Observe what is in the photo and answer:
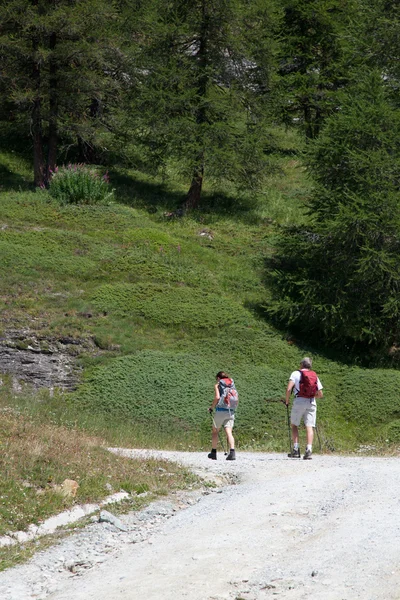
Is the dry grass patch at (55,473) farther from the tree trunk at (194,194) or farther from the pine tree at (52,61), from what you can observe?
the tree trunk at (194,194)

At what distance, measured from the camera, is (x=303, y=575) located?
22.2 ft

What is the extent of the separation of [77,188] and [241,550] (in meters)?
23.5

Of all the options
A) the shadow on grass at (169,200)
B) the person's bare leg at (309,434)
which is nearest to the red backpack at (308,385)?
the person's bare leg at (309,434)

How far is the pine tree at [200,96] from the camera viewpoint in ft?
101

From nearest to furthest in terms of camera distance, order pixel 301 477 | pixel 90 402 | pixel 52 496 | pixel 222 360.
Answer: pixel 52 496 < pixel 301 477 < pixel 90 402 < pixel 222 360

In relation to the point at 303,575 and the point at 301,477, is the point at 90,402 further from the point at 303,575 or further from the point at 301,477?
the point at 303,575

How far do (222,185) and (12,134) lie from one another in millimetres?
10569

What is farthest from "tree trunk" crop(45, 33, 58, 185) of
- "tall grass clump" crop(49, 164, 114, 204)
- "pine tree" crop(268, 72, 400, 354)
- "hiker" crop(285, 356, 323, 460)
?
"hiker" crop(285, 356, 323, 460)

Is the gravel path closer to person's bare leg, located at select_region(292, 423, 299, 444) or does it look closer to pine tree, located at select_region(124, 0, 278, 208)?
person's bare leg, located at select_region(292, 423, 299, 444)

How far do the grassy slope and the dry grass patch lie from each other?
3531 millimetres

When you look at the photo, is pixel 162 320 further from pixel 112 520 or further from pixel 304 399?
pixel 112 520

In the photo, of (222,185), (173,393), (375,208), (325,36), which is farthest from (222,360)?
(325,36)

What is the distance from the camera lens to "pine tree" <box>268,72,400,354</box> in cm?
2261

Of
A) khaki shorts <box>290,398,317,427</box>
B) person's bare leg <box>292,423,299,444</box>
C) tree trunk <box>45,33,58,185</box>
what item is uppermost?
tree trunk <box>45,33,58,185</box>
